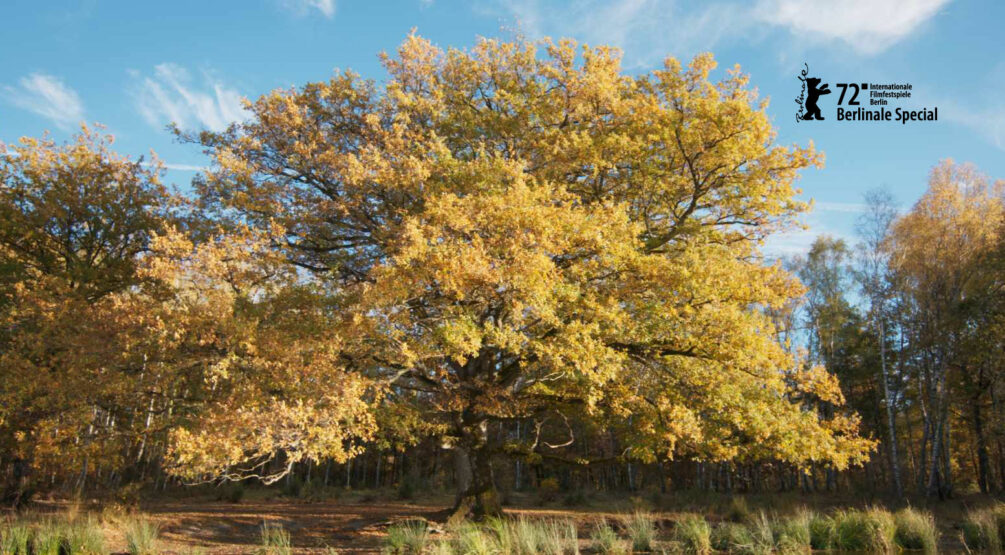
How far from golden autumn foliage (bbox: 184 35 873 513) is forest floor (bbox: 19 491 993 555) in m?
3.34

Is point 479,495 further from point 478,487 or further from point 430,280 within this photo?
point 430,280

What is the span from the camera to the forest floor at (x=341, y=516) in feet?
41.4

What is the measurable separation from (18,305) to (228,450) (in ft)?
38.2

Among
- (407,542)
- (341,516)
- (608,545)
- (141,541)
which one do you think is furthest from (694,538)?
(341,516)

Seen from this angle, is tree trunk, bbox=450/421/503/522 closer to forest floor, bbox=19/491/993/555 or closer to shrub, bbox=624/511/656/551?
forest floor, bbox=19/491/993/555

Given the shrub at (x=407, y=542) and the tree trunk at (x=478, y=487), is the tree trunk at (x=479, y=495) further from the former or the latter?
the shrub at (x=407, y=542)

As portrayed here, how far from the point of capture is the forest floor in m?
12.6

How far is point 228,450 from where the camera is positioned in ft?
27.1

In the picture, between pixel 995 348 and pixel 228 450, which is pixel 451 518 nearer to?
pixel 228 450

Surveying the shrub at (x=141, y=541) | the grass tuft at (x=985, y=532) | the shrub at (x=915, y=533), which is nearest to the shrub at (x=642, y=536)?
the shrub at (x=915, y=533)

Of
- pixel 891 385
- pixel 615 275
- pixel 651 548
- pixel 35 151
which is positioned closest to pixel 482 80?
pixel 615 275

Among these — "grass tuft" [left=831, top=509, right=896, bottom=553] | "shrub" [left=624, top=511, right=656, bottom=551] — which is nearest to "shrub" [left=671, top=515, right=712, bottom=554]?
"shrub" [left=624, top=511, right=656, bottom=551]

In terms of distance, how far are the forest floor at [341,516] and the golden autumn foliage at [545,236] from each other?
3.34 m

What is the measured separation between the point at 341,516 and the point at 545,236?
45.3 ft
